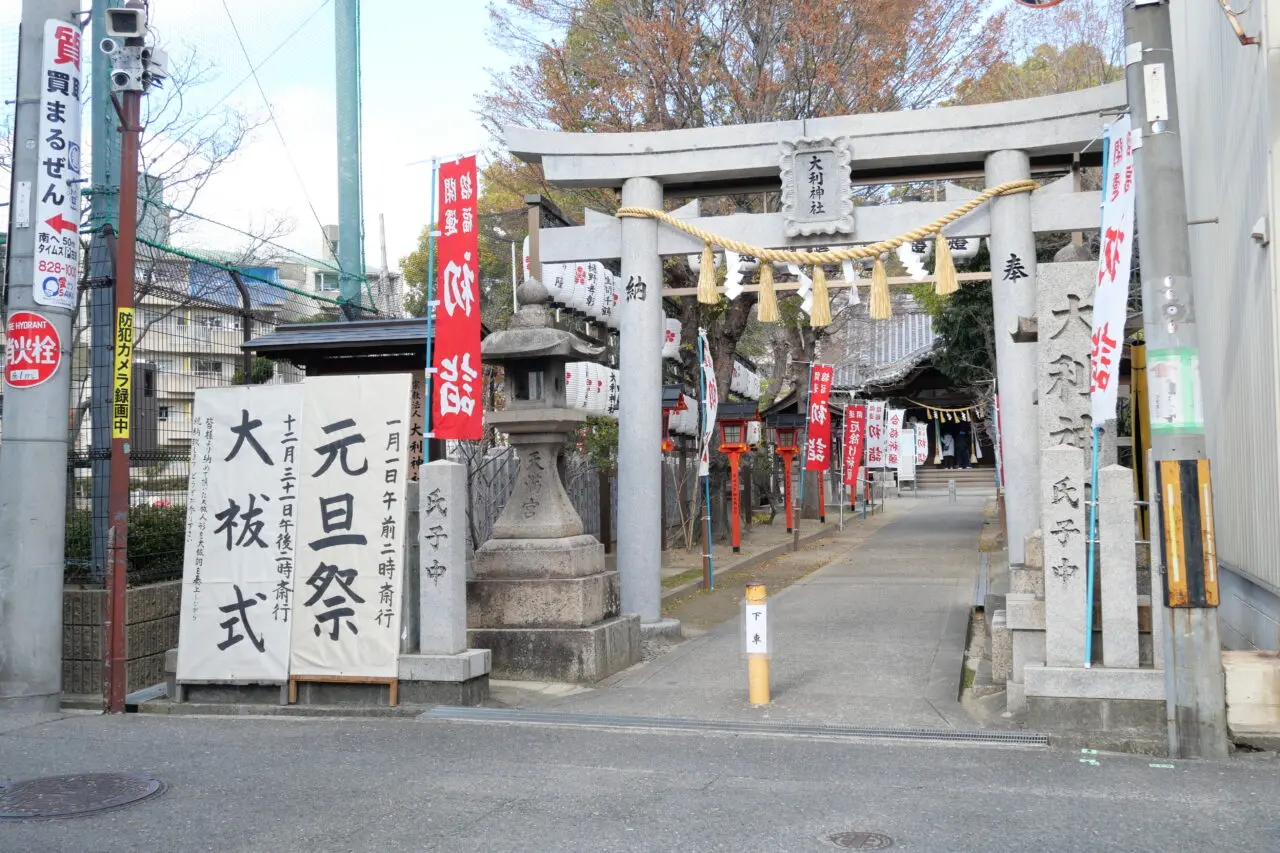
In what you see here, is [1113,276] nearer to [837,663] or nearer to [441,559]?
[837,663]

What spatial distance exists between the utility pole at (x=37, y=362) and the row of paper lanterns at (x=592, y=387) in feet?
26.2

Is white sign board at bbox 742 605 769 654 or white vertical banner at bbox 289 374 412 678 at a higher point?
white vertical banner at bbox 289 374 412 678

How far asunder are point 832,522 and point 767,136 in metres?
20.3

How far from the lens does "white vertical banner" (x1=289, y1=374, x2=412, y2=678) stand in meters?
8.78

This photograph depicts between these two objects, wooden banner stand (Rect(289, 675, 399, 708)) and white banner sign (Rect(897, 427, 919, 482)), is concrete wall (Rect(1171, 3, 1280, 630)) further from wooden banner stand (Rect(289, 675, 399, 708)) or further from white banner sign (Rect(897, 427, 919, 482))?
white banner sign (Rect(897, 427, 919, 482))

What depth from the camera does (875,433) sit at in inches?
1321

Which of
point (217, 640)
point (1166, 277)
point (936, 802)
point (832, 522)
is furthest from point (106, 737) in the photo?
point (832, 522)

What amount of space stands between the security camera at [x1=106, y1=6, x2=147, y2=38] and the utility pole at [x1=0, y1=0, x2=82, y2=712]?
64 centimetres

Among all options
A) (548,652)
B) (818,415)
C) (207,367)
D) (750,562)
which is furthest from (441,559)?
(818,415)

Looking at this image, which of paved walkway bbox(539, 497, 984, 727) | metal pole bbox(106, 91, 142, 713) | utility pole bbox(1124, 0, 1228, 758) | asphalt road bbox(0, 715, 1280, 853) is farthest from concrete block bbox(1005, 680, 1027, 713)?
metal pole bbox(106, 91, 142, 713)

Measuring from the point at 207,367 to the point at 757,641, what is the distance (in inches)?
292

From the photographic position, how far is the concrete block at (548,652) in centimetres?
1011

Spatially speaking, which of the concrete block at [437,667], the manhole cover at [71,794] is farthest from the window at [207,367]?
the manhole cover at [71,794]

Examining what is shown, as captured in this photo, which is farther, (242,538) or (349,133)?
(349,133)
